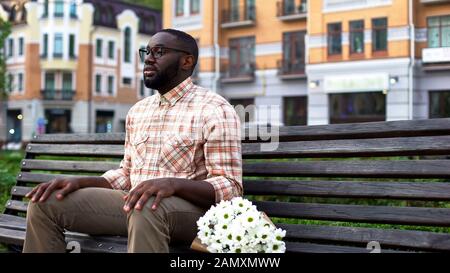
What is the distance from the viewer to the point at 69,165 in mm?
3932

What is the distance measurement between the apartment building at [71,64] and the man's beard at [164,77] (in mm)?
32491

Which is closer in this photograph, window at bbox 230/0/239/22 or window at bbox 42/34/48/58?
window at bbox 230/0/239/22

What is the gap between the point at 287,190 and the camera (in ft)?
9.32

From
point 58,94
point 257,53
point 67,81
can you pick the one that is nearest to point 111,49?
point 67,81

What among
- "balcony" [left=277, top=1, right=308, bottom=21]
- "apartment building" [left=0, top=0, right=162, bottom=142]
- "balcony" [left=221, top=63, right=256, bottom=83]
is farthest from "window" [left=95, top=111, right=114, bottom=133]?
"balcony" [left=277, top=1, right=308, bottom=21]

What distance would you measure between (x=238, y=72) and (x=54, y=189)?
20645 mm

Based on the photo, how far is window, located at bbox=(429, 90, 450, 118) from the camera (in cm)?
1850

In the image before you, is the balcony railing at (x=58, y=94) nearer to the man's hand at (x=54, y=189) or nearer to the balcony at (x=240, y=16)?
the balcony at (x=240, y=16)

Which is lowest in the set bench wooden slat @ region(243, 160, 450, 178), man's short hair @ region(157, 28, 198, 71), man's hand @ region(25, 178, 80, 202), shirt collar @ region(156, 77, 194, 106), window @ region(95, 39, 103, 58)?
man's hand @ region(25, 178, 80, 202)

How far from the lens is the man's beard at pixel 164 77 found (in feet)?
9.05

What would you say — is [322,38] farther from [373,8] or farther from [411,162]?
[411,162]

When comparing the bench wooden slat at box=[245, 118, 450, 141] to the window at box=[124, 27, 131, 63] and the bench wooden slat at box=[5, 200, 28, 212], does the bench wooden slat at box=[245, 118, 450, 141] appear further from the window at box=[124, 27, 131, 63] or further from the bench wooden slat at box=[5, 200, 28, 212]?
the window at box=[124, 27, 131, 63]
